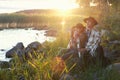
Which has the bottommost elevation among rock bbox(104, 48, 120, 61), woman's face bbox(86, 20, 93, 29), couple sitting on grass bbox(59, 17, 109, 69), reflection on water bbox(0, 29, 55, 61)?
reflection on water bbox(0, 29, 55, 61)

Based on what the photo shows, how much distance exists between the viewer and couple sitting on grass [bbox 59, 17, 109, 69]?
1198 centimetres

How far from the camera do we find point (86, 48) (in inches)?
498

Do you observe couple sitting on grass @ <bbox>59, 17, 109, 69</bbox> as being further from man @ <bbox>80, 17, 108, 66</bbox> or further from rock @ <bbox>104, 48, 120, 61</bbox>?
rock @ <bbox>104, 48, 120, 61</bbox>

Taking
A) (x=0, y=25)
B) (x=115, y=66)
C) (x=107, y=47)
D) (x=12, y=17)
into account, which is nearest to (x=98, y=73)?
(x=115, y=66)

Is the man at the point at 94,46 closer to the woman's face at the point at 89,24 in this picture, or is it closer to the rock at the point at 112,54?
the woman's face at the point at 89,24

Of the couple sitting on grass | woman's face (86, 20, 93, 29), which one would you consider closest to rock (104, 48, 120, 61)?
the couple sitting on grass

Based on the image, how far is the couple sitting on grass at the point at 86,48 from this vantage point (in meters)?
12.0

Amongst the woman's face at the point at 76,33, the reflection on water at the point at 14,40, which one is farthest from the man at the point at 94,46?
the reflection on water at the point at 14,40

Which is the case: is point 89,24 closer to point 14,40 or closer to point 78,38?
point 78,38

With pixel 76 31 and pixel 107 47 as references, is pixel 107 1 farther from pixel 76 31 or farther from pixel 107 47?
pixel 76 31

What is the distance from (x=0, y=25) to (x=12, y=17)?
20.4 ft

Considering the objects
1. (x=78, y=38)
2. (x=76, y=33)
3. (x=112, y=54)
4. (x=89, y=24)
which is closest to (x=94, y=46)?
(x=78, y=38)

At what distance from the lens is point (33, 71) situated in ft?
38.2

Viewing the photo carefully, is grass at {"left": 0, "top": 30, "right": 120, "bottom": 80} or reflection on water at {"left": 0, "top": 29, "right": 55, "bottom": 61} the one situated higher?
grass at {"left": 0, "top": 30, "right": 120, "bottom": 80}
